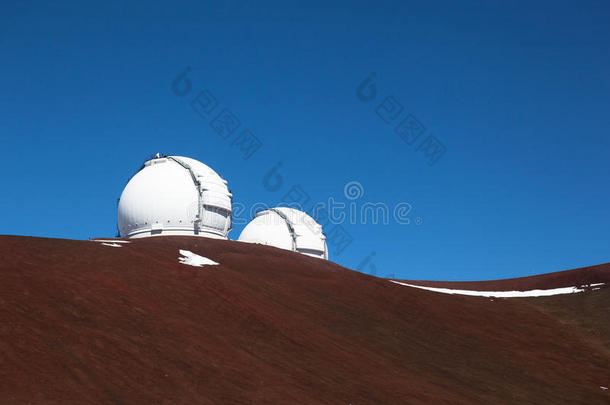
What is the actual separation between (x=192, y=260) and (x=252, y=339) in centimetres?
740

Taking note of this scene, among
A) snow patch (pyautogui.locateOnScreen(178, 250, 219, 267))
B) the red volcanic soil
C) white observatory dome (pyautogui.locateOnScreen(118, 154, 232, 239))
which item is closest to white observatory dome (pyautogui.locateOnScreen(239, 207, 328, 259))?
white observatory dome (pyautogui.locateOnScreen(118, 154, 232, 239))

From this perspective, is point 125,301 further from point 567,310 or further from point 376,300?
point 567,310

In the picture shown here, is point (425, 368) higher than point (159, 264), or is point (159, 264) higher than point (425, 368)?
point (159, 264)

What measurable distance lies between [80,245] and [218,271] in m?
5.25

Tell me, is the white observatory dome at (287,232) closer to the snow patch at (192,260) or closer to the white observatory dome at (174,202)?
the white observatory dome at (174,202)

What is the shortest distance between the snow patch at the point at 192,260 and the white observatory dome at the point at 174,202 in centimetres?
1211

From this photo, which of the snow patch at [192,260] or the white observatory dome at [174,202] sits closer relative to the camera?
the snow patch at [192,260]

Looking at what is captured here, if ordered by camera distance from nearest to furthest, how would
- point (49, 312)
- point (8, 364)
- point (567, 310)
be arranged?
point (8, 364)
point (49, 312)
point (567, 310)

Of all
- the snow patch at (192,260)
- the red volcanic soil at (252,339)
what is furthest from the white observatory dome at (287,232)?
the snow patch at (192,260)

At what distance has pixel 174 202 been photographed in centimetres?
3700

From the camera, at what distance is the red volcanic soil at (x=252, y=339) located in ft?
42.4

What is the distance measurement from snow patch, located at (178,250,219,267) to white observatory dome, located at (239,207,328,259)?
1853 centimetres

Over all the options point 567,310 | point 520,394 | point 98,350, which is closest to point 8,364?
point 98,350

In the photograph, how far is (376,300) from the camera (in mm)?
24578
